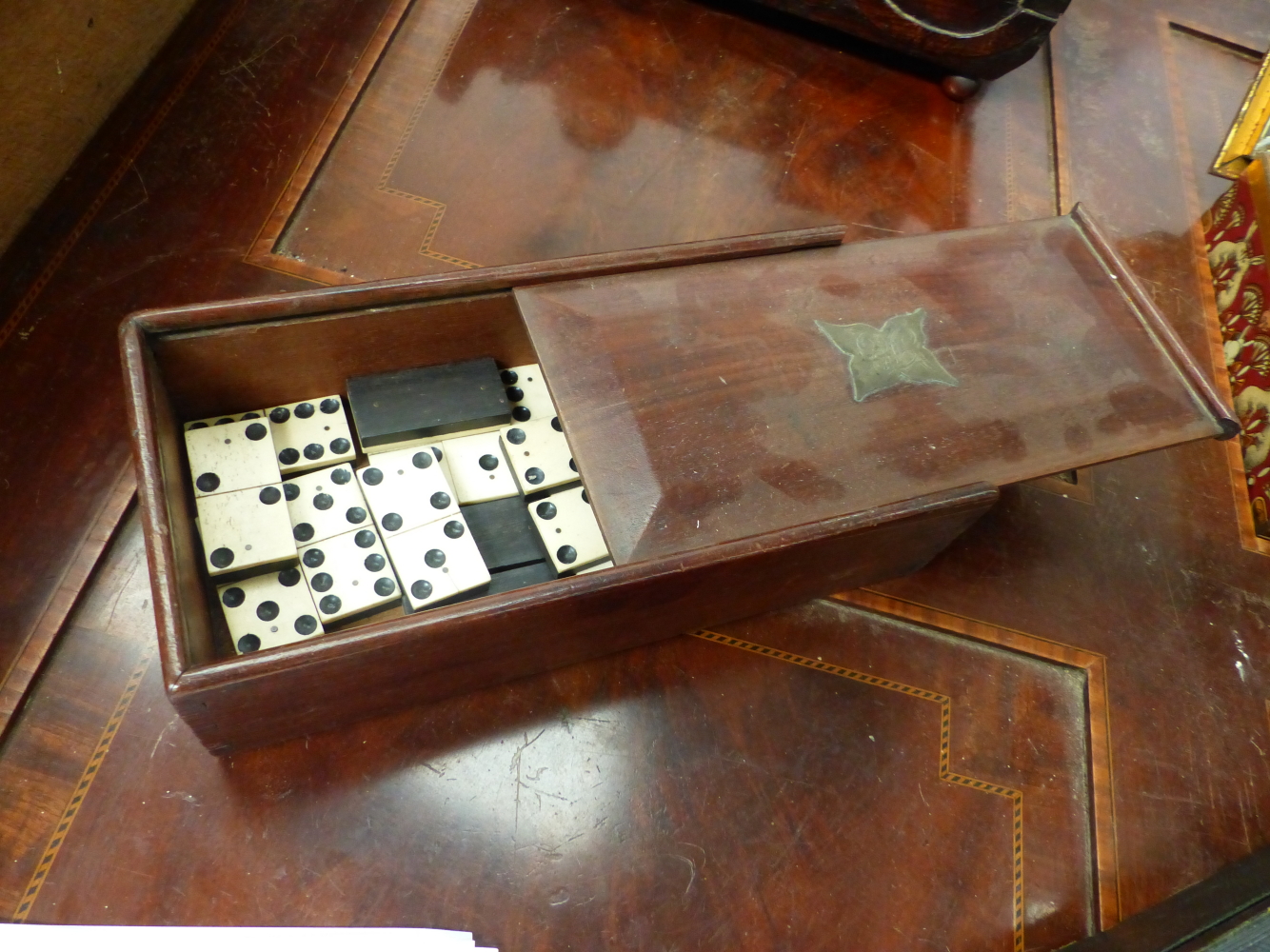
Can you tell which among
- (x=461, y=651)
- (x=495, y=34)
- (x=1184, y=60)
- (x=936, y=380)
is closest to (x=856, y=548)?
(x=936, y=380)

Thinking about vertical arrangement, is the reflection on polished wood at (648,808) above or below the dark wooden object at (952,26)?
below

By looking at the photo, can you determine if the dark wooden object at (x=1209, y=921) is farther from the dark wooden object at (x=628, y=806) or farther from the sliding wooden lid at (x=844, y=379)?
the sliding wooden lid at (x=844, y=379)

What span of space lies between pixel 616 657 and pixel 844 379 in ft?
2.30

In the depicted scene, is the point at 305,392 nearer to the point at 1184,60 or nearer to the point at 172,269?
the point at 172,269

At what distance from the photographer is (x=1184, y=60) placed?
3178 millimetres

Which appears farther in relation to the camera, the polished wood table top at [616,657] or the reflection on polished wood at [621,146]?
the reflection on polished wood at [621,146]

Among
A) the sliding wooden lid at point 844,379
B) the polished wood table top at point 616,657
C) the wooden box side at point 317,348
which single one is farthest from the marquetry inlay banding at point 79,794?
the sliding wooden lid at point 844,379

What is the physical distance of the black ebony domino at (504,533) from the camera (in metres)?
1.75

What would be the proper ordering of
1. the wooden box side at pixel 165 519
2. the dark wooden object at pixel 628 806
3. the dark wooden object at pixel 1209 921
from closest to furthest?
the wooden box side at pixel 165 519
the dark wooden object at pixel 1209 921
the dark wooden object at pixel 628 806

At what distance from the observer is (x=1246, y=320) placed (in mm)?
2469

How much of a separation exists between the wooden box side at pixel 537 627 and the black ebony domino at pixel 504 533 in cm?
20

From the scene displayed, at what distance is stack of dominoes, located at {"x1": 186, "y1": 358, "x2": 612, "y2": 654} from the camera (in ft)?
5.25

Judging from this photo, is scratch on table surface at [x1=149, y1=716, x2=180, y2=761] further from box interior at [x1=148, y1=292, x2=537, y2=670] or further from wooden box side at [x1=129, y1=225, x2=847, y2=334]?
wooden box side at [x1=129, y1=225, x2=847, y2=334]

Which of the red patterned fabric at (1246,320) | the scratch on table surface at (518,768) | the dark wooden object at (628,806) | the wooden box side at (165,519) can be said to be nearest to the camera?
the wooden box side at (165,519)
